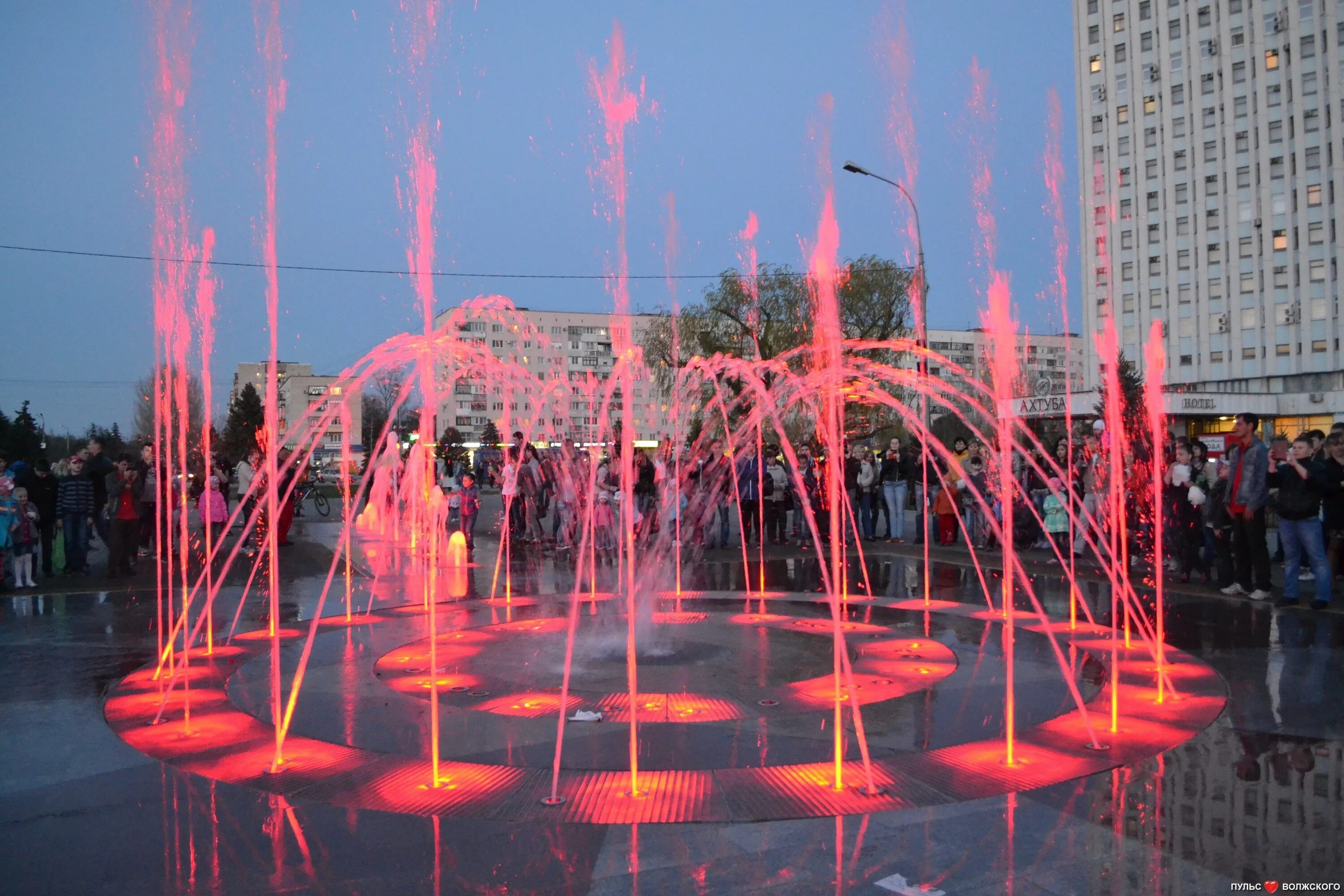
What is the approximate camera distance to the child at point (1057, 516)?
15719mm

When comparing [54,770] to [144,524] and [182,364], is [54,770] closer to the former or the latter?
[182,364]

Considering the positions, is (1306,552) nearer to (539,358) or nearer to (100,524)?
(100,524)

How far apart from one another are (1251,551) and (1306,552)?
2.68 feet

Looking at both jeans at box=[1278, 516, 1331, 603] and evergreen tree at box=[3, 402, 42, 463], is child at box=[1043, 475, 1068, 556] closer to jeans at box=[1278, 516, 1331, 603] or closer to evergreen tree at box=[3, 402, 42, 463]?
jeans at box=[1278, 516, 1331, 603]

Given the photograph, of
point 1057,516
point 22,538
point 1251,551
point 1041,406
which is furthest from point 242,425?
point 1251,551

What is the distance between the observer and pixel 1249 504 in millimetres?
10984

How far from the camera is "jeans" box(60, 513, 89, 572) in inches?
590

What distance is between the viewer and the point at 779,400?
39.0m

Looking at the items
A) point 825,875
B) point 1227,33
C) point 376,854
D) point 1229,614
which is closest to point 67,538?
point 376,854

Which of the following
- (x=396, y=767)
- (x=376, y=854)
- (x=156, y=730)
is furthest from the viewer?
(x=156, y=730)

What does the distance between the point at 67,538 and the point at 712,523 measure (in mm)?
11316

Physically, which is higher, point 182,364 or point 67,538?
point 182,364

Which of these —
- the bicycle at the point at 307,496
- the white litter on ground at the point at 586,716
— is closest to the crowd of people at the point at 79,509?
the white litter on ground at the point at 586,716

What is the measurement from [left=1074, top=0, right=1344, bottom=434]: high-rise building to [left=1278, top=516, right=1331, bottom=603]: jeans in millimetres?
47065
